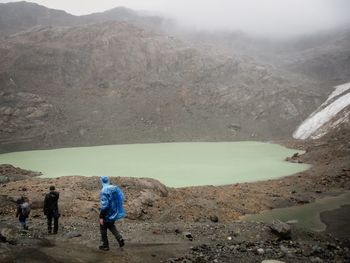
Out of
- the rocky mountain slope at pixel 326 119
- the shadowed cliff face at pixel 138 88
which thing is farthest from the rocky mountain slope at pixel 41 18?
the rocky mountain slope at pixel 326 119

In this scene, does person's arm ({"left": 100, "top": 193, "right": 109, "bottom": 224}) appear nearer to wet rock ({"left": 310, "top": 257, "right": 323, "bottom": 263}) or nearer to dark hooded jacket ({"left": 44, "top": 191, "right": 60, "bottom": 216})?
dark hooded jacket ({"left": 44, "top": 191, "right": 60, "bottom": 216})

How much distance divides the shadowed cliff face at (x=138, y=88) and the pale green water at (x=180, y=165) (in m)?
16.4

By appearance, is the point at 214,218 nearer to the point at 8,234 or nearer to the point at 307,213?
the point at 307,213

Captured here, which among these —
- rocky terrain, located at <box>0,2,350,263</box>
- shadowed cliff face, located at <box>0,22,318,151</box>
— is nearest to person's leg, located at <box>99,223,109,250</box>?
rocky terrain, located at <box>0,2,350,263</box>

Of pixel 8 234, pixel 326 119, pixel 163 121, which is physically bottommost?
pixel 8 234

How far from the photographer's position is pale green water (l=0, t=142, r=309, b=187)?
2909 cm

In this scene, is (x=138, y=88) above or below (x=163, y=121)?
above

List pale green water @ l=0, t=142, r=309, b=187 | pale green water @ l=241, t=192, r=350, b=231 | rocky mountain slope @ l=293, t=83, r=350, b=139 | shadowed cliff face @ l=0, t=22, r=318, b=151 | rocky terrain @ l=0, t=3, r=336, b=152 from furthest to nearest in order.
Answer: shadowed cliff face @ l=0, t=22, r=318, b=151 < rocky terrain @ l=0, t=3, r=336, b=152 < rocky mountain slope @ l=293, t=83, r=350, b=139 < pale green water @ l=0, t=142, r=309, b=187 < pale green water @ l=241, t=192, r=350, b=231

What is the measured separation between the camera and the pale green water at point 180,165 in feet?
95.5

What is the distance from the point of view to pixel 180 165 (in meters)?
34.4

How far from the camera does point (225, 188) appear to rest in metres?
24.3

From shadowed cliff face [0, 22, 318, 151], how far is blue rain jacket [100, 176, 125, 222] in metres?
49.0

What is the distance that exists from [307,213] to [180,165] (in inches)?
644

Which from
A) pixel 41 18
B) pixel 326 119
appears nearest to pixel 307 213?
pixel 326 119
